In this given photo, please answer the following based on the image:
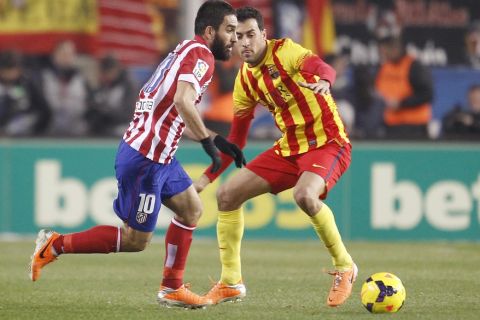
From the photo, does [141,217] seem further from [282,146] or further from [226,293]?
[282,146]

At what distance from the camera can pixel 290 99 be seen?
9.12 m

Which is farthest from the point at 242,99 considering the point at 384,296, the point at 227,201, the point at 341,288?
the point at 384,296

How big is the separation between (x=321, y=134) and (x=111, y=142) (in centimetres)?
599

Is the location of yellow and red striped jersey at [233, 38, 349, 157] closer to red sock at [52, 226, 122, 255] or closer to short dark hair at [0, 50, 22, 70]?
red sock at [52, 226, 122, 255]

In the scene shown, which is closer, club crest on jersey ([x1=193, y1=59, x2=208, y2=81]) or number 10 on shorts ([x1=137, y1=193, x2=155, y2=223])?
club crest on jersey ([x1=193, y1=59, x2=208, y2=81])

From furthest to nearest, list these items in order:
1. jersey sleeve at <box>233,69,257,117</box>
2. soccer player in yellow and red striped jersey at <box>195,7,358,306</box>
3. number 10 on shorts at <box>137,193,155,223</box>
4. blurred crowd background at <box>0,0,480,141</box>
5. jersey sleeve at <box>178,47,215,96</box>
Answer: blurred crowd background at <box>0,0,480,141</box>
jersey sleeve at <box>233,69,257,117</box>
soccer player in yellow and red striped jersey at <box>195,7,358,306</box>
number 10 on shorts at <box>137,193,155,223</box>
jersey sleeve at <box>178,47,215,96</box>

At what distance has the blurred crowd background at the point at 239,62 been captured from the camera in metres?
15.3

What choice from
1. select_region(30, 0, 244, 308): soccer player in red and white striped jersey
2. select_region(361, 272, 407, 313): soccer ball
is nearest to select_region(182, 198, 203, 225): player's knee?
select_region(30, 0, 244, 308): soccer player in red and white striped jersey

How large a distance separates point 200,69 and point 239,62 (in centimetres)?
776

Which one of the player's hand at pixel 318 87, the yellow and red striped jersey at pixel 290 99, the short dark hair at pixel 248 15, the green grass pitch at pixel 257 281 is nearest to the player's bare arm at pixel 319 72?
the player's hand at pixel 318 87

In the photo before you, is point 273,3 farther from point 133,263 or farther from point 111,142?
point 133,263

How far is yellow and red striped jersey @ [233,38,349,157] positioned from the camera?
9.02 m

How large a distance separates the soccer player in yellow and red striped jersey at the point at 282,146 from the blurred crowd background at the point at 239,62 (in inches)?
225

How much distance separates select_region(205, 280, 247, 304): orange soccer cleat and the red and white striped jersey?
1120mm
